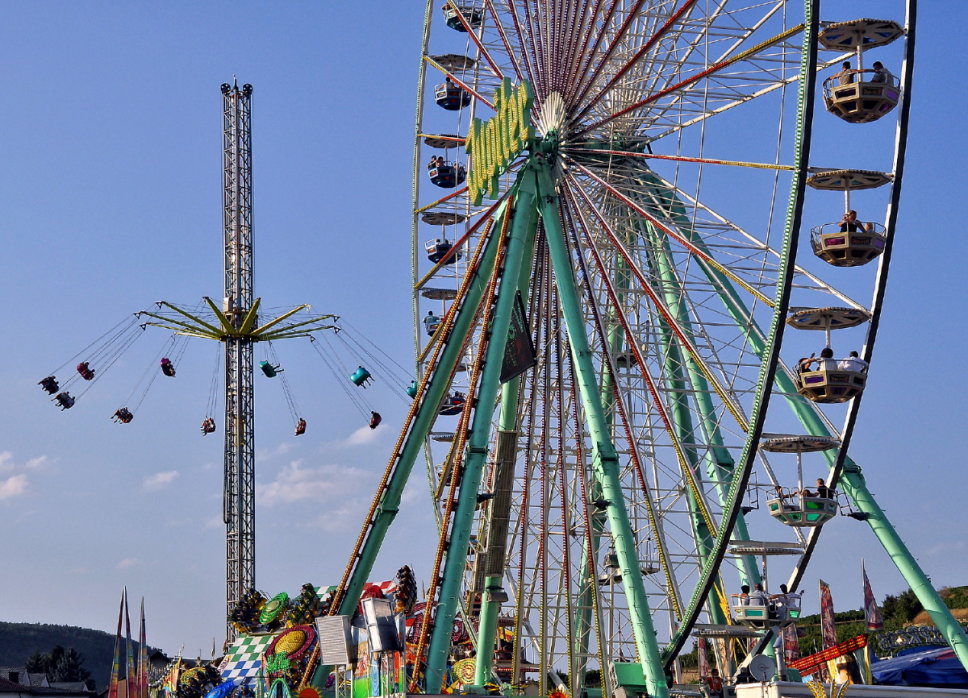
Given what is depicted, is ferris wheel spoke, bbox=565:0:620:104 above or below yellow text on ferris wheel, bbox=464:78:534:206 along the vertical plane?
above

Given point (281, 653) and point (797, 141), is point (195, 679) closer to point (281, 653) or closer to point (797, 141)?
point (281, 653)

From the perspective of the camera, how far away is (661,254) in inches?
1310

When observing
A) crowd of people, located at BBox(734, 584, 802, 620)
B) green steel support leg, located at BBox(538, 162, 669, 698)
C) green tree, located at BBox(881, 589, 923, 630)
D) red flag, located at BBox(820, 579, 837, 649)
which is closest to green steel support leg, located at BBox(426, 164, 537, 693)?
green steel support leg, located at BBox(538, 162, 669, 698)

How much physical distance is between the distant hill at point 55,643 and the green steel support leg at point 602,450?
399 ft

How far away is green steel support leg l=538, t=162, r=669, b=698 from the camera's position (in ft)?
91.8

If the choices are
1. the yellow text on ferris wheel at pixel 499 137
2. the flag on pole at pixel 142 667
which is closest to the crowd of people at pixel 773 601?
the yellow text on ferris wheel at pixel 499 137

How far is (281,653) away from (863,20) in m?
23.1

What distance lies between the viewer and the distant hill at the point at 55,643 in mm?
145750

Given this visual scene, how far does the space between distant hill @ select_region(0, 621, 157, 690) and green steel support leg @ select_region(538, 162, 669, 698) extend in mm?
121463

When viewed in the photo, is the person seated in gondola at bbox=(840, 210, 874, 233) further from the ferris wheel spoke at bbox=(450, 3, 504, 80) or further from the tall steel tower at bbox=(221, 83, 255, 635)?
the tall steel tower at bbox=(221, 83, 255, 635)

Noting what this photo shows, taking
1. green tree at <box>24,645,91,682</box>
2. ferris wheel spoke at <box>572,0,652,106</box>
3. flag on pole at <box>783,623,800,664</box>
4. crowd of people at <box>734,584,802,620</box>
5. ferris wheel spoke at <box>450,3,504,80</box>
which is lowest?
crowd of people at <box>734,584,802,620</box>

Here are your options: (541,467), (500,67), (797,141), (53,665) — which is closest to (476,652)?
(541,467)

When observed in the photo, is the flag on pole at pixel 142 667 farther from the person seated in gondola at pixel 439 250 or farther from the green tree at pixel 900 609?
the green tree at pixel 900 609

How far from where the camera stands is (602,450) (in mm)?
29594
